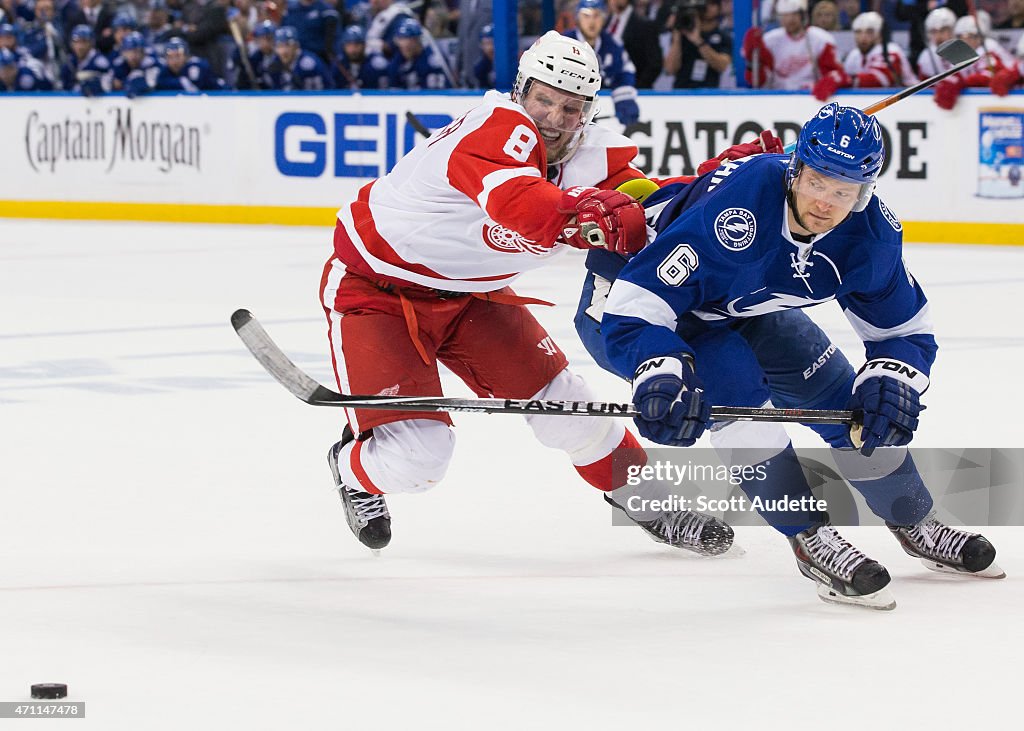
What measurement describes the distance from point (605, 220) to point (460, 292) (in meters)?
0.60

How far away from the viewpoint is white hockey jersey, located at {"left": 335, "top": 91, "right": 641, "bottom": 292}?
318cm

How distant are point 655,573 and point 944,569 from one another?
56 cm

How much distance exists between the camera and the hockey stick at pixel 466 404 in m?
3.08

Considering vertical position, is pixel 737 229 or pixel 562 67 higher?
pixel 562 67

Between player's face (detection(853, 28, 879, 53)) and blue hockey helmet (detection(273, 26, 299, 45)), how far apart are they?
13.9 feet

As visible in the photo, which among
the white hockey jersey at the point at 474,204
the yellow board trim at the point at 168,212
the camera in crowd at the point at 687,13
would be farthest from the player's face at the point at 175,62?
the white hockey jersey at the point at 474,204

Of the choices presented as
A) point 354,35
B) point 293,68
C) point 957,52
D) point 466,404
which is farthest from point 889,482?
point 293,68

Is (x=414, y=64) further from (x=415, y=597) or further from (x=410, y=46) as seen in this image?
(x=415, y=597)

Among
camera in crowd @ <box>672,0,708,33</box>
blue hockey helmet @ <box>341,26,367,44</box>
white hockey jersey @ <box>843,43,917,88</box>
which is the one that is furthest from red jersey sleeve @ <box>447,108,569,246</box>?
blue hockey helmet @ <box>341,26,367,44</box>

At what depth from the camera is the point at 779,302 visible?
3.18 metres

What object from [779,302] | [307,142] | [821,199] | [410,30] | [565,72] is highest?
[565,72]

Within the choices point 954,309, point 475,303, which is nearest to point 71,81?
point 954,309

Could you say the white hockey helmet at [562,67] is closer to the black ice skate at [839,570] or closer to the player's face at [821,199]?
the player's face at [821,199]

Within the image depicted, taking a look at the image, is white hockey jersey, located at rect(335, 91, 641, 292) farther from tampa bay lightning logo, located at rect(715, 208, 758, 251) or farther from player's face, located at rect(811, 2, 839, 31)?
player's face, located at rect(811, 2, 839, 31)
